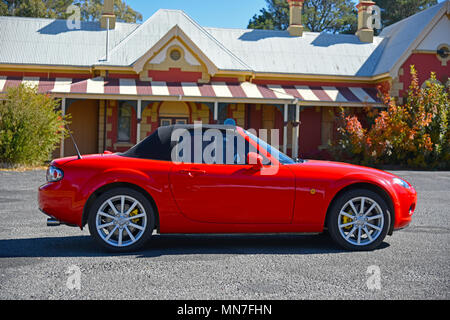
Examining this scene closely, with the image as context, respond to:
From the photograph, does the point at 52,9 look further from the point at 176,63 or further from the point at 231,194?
the point at 231,194

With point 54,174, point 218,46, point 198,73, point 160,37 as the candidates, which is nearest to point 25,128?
point 198,73

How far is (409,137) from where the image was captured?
778 inches

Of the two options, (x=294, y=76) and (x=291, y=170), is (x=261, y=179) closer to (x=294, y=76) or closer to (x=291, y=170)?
(x=291, y=170)

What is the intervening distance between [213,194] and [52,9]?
44203 mm

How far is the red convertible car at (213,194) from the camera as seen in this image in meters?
5.32

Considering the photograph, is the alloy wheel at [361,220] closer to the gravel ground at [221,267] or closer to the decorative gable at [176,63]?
the gravel ground at [221,267]

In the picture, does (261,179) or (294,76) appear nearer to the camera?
(261,179)

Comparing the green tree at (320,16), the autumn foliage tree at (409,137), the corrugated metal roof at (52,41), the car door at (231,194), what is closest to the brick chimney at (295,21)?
the autumn foliage tree at (409,137)

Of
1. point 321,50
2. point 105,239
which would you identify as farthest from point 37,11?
point 105,239

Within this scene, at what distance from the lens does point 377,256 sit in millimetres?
5352

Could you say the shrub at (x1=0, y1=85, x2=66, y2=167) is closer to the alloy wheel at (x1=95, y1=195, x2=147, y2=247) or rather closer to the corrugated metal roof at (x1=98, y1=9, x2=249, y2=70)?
the corrugated metal roof at (x1=98, y1=9, x2=249, y2=70)

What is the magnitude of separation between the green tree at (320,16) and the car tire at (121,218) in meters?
43.4
